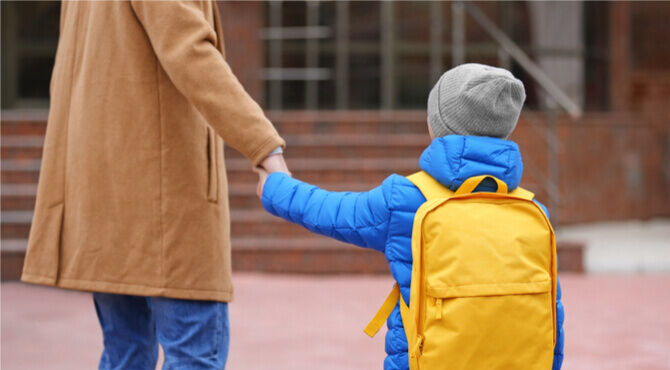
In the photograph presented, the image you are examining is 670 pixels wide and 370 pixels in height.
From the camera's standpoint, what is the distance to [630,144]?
36.5 feet

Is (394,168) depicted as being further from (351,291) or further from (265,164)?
(265,164)

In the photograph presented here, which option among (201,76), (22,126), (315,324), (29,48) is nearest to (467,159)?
(201,76)

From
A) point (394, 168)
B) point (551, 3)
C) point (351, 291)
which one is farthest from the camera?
point (551, 3)

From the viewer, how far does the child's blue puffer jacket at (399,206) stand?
6.82 feet

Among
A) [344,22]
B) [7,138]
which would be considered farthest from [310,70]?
[7,138]

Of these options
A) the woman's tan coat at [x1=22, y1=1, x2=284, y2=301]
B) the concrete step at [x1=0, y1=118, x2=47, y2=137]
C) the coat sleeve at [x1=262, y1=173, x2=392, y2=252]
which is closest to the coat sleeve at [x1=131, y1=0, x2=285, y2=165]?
the woman's tan coat at [x1=22, y1=1, x2=284, y2=301]

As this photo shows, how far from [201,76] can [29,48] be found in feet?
32.0

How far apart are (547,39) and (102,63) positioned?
32.2 feet

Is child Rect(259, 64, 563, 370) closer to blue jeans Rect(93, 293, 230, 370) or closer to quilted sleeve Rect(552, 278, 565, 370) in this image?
quilted sleeve Rect(552, 278, 565, 370)

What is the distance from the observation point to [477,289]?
6.45ft

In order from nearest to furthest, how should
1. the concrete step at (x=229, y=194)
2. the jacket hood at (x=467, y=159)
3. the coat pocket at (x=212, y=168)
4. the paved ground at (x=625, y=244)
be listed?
the jacket hood at (x=467, y=159)
the coat pocket at (x=212, y=168)
the concrete step at (x=229, y=194)
the paved ground at (x=625, y=244)

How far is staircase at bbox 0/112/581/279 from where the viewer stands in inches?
273

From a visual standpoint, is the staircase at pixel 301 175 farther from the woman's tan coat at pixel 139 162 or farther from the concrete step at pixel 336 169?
the woman's tan coat at pixel 139 162

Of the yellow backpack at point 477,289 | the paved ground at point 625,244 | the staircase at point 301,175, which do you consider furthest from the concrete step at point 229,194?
the yellow backpack at point 477,289
